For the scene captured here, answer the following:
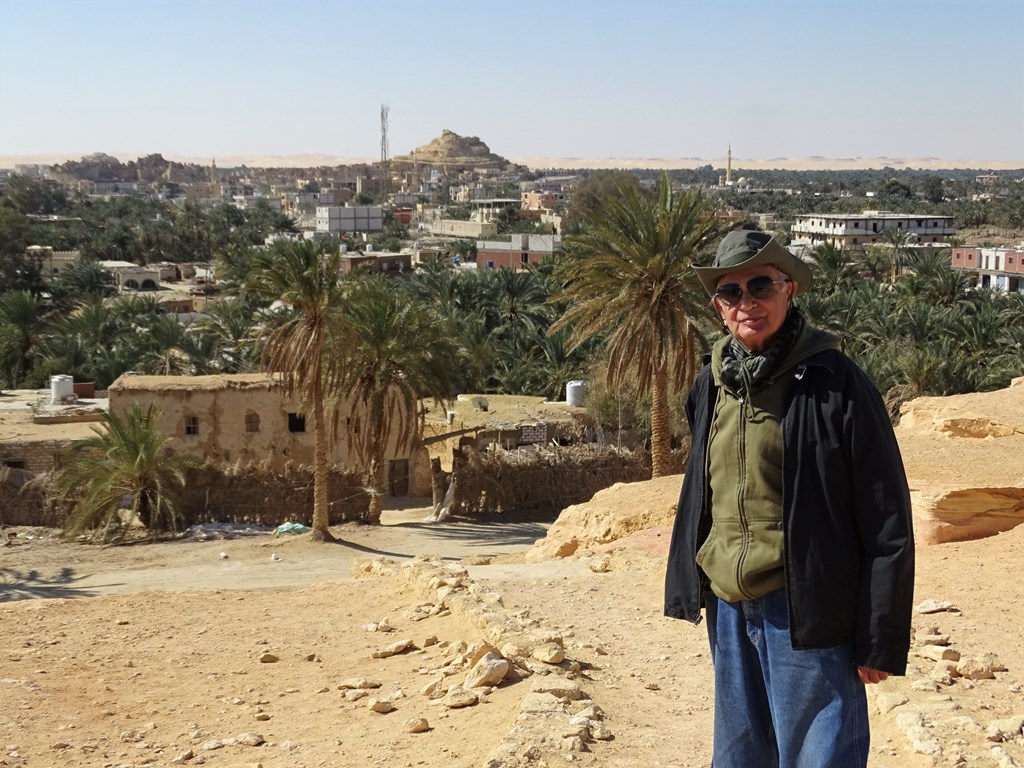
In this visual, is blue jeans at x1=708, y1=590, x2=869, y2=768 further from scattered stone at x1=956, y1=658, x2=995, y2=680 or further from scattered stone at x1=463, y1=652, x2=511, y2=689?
scattered stone at x1=956, y1=658, x2=995, y2=680

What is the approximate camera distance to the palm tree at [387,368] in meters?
20.5

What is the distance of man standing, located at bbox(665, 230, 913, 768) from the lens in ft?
10.7

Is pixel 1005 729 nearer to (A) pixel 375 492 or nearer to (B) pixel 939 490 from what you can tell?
(B) pixel 939 490

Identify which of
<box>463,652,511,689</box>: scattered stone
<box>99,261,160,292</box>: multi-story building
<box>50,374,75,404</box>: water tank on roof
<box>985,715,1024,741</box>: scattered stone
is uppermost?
<box>985,715,1024,741</box>: scattered stone

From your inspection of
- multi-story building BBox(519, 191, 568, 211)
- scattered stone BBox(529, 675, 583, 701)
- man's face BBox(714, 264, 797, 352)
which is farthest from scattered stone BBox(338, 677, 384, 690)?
multi-story building BBox(519, 191, 568, 211)

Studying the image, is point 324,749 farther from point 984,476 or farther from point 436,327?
point 436,327

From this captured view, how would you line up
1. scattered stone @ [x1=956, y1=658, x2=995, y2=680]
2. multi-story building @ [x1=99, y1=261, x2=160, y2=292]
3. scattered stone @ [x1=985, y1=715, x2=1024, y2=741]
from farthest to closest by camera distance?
multi-story building @ [x1=99, y1=261, x2=160, y2=292], scattered stone @ [x1=956, y1=658, x2=995, y2=680], scattered stone @ [x1=985, y1=715, x2=1024, y2=741]

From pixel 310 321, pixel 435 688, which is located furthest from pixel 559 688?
pixel 310 321

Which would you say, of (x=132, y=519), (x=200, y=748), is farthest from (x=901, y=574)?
(x=132, y=519)

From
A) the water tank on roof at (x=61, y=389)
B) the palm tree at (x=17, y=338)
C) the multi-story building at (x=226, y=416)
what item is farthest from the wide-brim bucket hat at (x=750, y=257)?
the palm tree at (x=17, y=338)

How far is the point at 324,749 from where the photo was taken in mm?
5816

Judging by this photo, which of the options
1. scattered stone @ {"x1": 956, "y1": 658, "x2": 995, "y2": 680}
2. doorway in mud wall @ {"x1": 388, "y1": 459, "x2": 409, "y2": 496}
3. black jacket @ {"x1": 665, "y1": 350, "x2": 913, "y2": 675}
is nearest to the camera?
black jacket @ {"x1": 665, "y1": 350, "x2": 913, "y2": 675}

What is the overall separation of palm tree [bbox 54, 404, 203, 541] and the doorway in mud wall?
4388 mm

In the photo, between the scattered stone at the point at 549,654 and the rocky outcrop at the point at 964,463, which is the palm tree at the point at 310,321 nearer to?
the rocky outcrop at the point at 964,463
